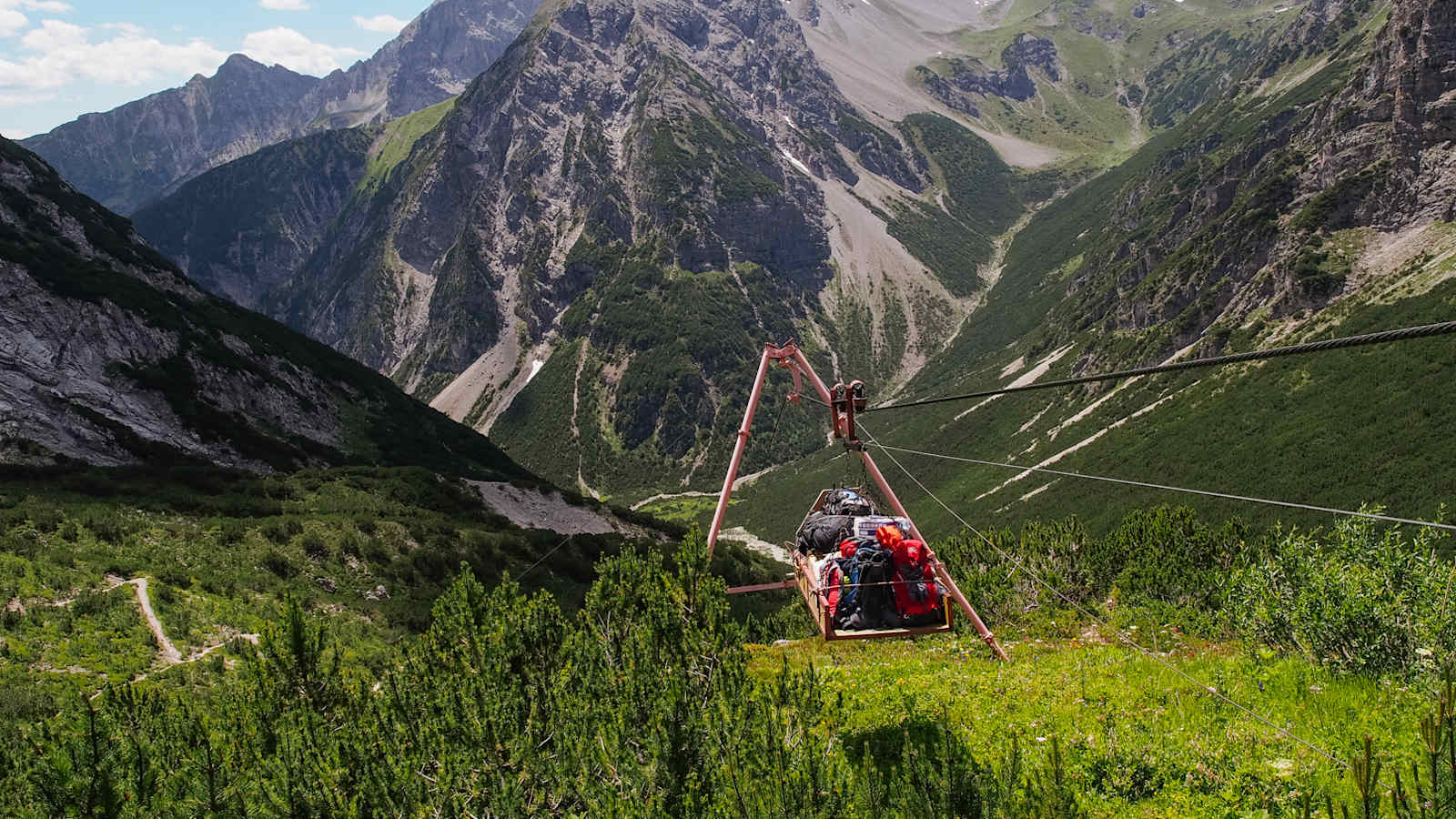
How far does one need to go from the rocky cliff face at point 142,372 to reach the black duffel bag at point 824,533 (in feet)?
222

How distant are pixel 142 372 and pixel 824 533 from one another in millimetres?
91195

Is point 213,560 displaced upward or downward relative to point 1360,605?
downward

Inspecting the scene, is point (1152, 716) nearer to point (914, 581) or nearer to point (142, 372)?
point (914, 581)

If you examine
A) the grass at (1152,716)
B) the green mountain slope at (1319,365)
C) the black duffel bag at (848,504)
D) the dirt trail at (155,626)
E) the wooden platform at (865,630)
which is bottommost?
the dirt trail at (155,626)

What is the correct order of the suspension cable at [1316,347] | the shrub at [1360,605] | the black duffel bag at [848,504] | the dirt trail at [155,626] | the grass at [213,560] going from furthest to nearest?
1. the dirt trail at [155,626]
2. the grass at [213,560]
3. the black duffel bag at [848,504]
4. the shrub at [1360,605]
5. the suspension cable at [1316,347]

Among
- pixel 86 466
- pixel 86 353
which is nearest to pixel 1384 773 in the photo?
pixel 86 466

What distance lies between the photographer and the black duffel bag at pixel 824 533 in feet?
53.1

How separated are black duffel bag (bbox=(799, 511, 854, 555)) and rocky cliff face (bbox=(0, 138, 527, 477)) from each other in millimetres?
67749

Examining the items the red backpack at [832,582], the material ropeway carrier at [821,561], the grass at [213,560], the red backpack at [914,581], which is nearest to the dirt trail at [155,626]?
the grass at [213,560]

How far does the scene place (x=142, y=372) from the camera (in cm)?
8112

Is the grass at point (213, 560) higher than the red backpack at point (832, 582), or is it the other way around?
the red backpack at point (832, 582)

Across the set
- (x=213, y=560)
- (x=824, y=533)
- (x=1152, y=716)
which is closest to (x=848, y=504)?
(x=824, y=533)

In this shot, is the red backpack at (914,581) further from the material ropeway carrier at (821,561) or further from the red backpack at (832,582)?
the red backpack at (832,582)

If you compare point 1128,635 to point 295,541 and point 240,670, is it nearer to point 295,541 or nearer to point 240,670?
Result: point 240,670
